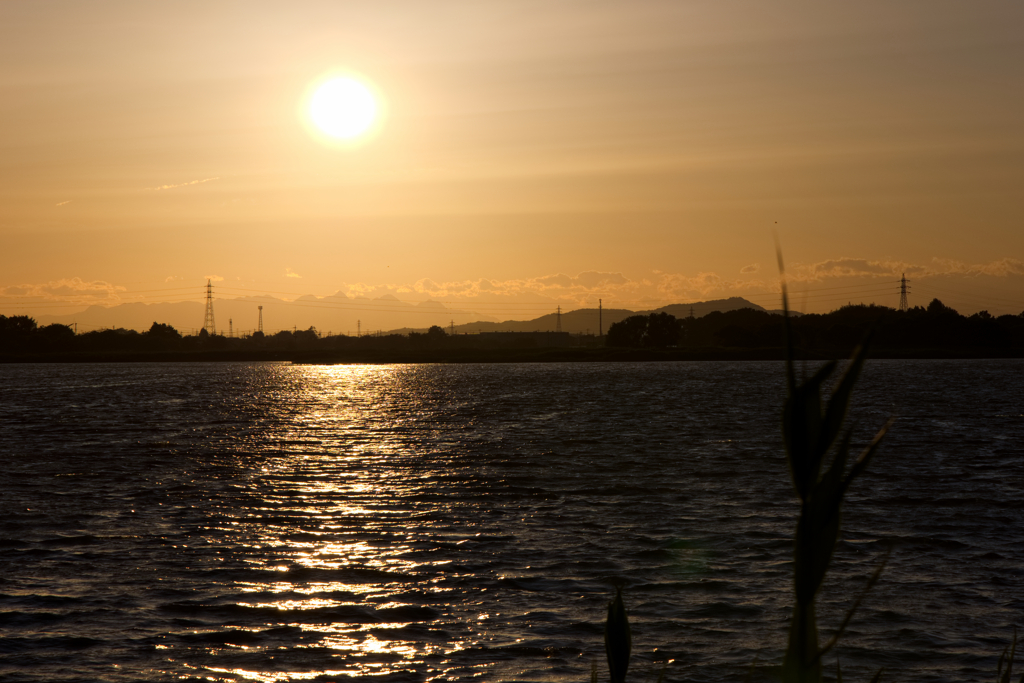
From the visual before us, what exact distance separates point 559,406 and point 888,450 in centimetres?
3868

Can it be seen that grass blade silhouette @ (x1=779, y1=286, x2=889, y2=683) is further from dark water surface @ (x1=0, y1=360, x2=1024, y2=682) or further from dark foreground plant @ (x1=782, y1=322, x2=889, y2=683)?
dark water surface @ (x1=0, y1=360, x2=1024, y2=682)

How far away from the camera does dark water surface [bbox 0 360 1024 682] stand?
1532 cm

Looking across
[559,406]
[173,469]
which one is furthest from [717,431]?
[173,469]

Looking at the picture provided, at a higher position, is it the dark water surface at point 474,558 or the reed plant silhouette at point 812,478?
the reed plant silhouette at point 812,478

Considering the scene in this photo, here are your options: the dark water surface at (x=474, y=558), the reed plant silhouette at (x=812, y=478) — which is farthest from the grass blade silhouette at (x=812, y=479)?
the dark water surface at (x=474, y=558)

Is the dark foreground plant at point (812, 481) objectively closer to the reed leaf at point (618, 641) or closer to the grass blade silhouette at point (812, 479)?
the grass blade silhouette at point (812, 479)

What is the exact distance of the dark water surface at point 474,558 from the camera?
50.3 feet

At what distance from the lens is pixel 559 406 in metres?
81.4

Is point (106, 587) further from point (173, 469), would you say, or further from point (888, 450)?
point (888, 450)

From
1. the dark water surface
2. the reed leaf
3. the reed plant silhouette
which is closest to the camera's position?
the reed plant silhouette

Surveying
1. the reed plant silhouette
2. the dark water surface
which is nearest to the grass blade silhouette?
the reed plant silhouette

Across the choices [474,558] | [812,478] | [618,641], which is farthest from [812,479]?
A: [474,558]

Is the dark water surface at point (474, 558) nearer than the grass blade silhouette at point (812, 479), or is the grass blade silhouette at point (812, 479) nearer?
the grass blade silhouette at point (812, 479)

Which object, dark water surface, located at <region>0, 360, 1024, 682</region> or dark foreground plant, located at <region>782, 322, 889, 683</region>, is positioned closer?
dark foreground plant, located at <region>782, 322, 889, 683</region>
